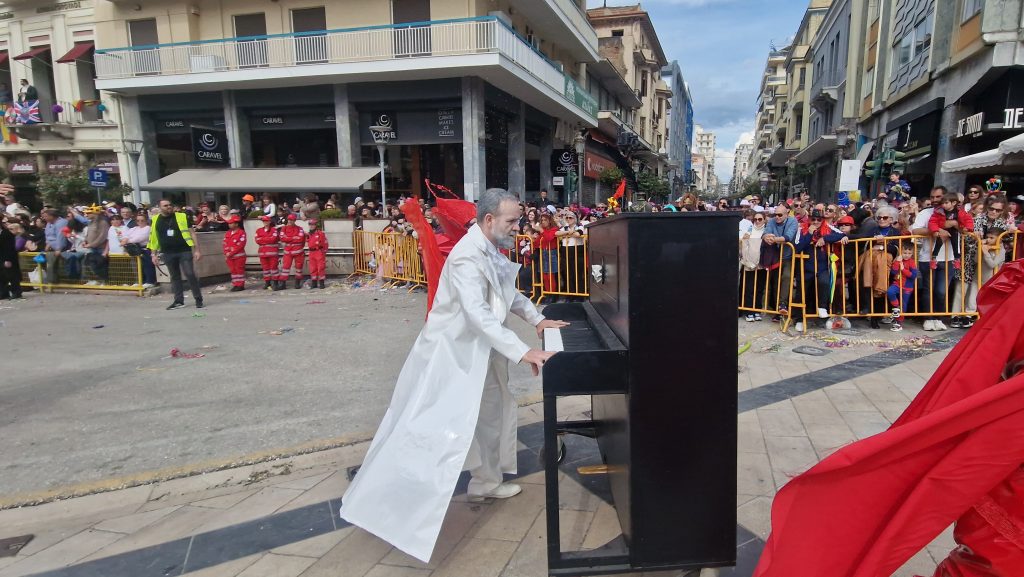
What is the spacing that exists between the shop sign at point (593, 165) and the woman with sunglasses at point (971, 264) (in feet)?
72.7

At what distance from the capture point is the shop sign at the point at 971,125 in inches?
519

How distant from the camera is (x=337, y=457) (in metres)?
3.97

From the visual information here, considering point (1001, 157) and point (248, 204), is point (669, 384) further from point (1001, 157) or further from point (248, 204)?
point (248, 204)

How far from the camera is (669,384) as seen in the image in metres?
2.18

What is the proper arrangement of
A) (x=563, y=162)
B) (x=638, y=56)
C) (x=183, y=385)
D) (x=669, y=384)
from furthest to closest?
(x=638, y=56) < (x=563, y=162) < (x=183, y=385) < (x=669, y=384)

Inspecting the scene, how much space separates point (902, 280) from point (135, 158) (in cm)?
2576

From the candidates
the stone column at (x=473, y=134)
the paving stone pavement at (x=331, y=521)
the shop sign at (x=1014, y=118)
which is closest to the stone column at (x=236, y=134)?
the stone column at (x=473, y=134)

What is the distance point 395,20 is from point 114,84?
11.1 metres

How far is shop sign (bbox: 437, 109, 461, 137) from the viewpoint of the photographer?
19.4 metres

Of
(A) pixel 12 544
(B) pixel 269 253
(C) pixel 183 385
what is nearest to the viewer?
(A) pixel 12 544

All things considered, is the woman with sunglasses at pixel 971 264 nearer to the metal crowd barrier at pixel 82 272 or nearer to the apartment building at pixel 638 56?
the metal crowd barrier at pixel 82 272

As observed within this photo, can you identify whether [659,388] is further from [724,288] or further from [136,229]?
[136,229]

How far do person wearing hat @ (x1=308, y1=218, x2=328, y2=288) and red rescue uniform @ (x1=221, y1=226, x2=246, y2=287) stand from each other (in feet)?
4.81

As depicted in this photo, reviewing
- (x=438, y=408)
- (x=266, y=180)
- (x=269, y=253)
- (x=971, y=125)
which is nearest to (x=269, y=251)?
(x=269, y=253)
